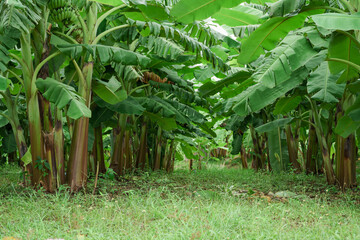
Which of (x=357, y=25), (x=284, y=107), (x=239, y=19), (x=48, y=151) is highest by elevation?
(x=239, y=19)

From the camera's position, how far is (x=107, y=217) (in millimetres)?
3031

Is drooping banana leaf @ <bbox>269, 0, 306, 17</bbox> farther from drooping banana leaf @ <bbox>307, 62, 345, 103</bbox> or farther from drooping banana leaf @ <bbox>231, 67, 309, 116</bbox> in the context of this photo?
drooping banana leaf @ <bbox>307, 62, 345, 103</bbox>

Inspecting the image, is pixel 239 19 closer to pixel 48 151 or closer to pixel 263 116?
pixel 263 116

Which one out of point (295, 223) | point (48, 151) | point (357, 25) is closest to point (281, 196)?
point (295, 223)

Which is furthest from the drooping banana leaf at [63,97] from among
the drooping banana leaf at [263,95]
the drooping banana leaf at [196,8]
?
the drooping banana leaf at [263,95]

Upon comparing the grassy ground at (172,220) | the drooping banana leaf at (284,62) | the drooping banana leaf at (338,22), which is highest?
the drooping banana leaf at (338,22)

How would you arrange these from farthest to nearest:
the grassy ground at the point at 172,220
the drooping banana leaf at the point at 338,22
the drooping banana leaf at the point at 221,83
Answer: the drooping banana leaf at the point at 221,83
the drooping banana leaf at the point at 338,22
the grassy ground at the point at 172,220

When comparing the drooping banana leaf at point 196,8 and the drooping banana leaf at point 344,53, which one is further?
the drooping banana leaf at point 196,8

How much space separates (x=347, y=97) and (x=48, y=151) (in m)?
3.87

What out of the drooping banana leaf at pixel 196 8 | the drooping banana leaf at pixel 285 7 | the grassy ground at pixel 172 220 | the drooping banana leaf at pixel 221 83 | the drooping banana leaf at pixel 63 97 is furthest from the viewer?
the drooping banana leaf at pixel 221 83

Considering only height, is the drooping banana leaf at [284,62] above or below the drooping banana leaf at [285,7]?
below

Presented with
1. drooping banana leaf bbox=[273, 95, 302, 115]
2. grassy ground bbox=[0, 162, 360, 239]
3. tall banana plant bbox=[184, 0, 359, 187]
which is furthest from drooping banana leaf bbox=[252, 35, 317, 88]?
drooping banana leaf bbox=[273, 95, 302, 115]

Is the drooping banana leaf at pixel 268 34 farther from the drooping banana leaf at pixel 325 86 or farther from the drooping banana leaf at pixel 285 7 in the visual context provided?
the drooping banana leaf at pixel 325 86

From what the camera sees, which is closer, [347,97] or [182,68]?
[347,97]
